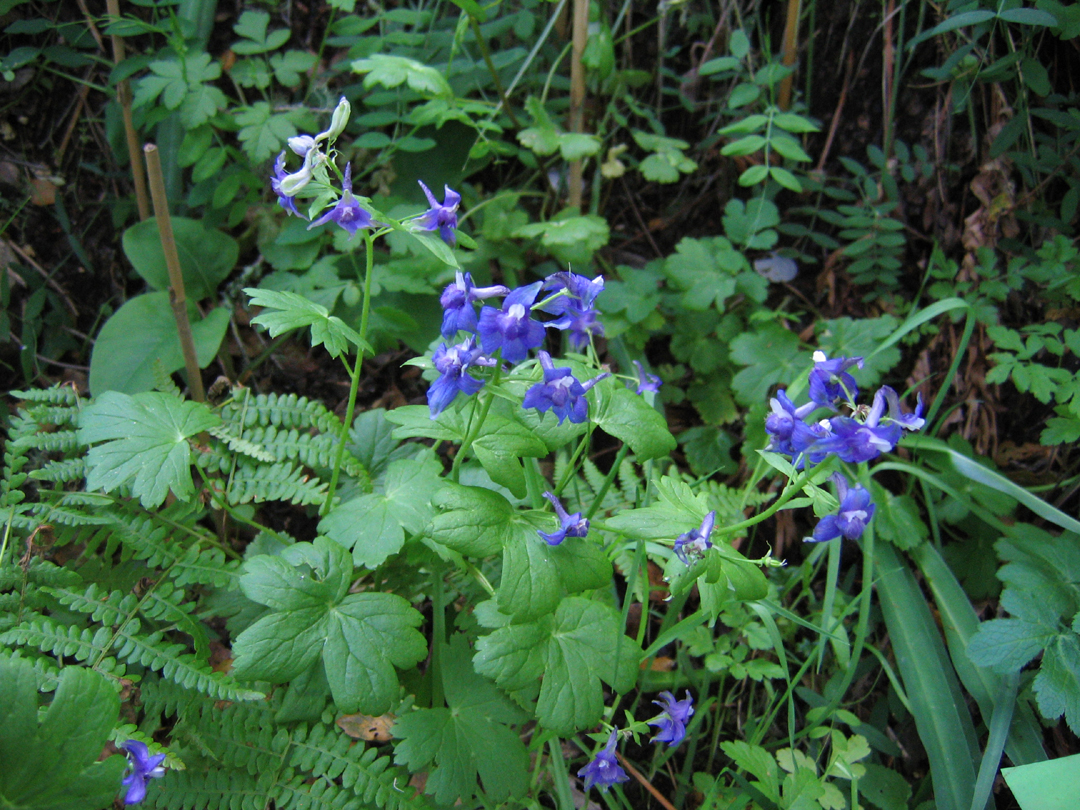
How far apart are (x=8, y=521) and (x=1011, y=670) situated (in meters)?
2.44

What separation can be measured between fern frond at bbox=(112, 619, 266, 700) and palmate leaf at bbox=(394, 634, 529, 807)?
1.16 ft

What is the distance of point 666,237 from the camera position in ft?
10.8

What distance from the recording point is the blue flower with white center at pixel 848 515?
4.18 feet

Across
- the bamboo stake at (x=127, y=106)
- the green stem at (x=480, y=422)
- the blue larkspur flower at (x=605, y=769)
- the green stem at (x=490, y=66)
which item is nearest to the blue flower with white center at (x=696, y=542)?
the green stem at (x=480, y=422)

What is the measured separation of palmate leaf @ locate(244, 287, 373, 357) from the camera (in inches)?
54.7

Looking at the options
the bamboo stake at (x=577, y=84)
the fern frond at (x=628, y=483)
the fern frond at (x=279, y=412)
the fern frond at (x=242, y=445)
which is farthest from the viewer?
the bamboo stake at (x=577, y=84)

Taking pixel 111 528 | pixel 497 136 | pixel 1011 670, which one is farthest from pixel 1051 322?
pixel 111 528

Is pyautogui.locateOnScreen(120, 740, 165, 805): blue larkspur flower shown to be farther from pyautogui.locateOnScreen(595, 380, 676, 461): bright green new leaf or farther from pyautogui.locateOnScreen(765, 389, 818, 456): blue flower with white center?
pyautogui.locateOnScreen(765, 389, 818, 456): blue flower with white center

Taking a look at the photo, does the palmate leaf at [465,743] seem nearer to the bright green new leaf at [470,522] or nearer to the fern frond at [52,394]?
the bright green new leaf at [470,522]

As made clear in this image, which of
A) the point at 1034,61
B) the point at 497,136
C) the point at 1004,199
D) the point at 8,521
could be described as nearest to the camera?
the point at 8,521

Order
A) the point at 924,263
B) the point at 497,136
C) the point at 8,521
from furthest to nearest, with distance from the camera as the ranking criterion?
the point at 497,136
the point at 924,263
the point at 8,521

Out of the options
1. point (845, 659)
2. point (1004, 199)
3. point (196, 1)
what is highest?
point (196, 1)

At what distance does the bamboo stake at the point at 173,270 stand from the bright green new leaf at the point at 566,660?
1411 millimetres

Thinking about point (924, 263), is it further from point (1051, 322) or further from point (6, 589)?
point (6, 589)
